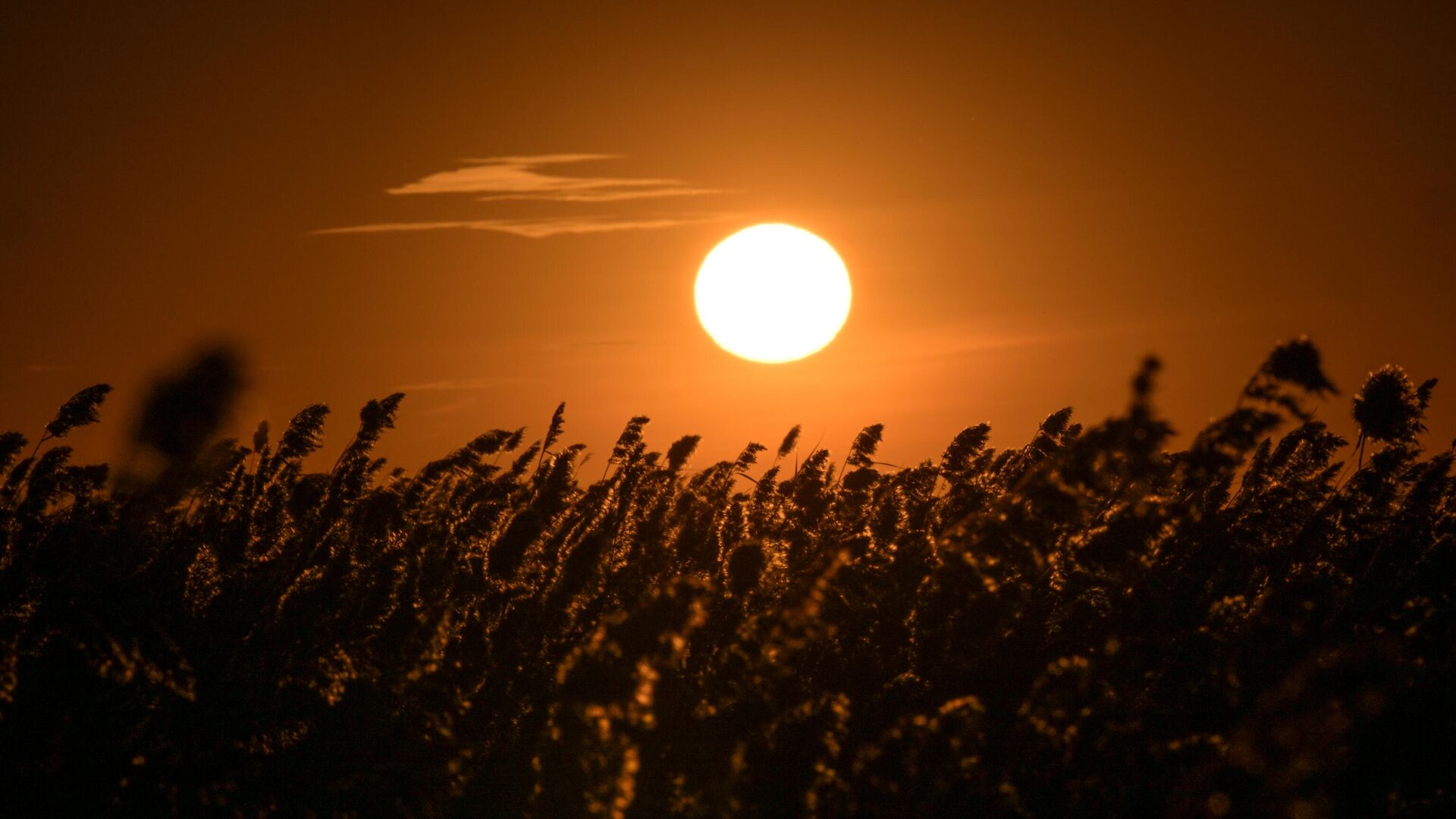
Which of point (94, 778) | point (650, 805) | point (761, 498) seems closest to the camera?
point (94, 778)

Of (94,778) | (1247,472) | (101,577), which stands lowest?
(94,778)

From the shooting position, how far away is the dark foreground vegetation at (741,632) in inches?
105

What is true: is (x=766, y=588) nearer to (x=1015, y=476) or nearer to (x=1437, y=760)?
(x=1015, y=476)

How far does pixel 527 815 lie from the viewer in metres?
3.53

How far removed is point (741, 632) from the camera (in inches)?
118

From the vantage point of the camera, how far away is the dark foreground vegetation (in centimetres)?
266

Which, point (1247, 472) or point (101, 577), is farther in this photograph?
point (1247, 472)

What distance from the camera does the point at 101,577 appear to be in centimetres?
456

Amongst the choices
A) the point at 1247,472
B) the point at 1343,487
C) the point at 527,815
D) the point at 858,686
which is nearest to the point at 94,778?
the point at 527,815

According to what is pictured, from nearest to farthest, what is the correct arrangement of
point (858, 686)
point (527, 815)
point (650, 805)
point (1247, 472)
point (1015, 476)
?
point (650, 805) → point (527, 815) → point (858, 686) → point (1015, 476) → point (1247, 472)

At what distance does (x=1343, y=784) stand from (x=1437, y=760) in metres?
0.74

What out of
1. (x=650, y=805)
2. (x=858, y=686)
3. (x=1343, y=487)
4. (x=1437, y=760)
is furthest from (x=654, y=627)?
(x=1343, y=487)

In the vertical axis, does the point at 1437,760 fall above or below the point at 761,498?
below

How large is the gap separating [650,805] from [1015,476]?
299 centimetres
